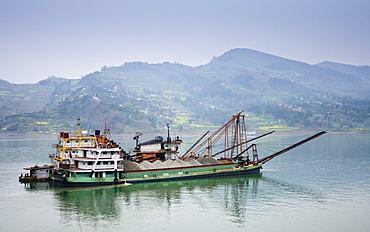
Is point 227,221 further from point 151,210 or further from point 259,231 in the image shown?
point 151,210

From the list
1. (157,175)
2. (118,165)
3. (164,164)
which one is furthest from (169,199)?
(164,164)

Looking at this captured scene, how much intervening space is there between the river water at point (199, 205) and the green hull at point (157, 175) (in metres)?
1.04

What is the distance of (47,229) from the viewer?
37844 millimetres

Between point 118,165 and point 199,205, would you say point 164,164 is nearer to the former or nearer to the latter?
point 118,165

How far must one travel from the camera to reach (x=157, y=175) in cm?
5816

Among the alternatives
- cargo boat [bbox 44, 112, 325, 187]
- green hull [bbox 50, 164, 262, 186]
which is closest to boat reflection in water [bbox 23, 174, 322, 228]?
green hull [bbox 50, 164, 262, 186]

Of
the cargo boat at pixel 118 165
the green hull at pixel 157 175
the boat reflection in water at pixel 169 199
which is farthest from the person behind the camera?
the cargo boat at pixel 118 165

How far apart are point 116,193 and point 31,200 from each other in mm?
8991

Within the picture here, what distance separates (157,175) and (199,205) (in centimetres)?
1326

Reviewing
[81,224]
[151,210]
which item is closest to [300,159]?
[151,210]

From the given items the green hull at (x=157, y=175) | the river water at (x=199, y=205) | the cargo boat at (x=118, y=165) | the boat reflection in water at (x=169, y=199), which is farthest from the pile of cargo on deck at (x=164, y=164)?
the river water at (x=199, y=205)

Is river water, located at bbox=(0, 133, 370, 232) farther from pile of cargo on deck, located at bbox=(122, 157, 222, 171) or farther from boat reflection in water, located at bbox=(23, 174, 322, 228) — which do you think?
pile of cargo on deck, located at bbox=(122, 157, 222, 171)

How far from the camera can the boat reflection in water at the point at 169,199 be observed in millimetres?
41938

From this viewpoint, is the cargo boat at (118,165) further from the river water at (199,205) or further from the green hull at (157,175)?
the river water at (199,205)
